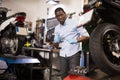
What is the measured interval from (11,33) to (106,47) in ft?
7.64

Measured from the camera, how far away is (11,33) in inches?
156

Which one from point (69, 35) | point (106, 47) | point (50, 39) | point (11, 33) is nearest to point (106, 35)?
point (106, 47)

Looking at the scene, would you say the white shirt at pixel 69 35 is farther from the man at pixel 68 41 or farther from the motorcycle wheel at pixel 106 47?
the motorcycle wheel at pixel 106 47

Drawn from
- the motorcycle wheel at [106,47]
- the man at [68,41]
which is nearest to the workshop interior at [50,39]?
the motorcycle wheel at [106,47]

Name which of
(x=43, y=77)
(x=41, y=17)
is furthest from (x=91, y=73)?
(x=41, y=17)

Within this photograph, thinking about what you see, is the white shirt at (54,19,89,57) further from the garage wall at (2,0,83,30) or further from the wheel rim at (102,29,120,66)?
the garage wall at (2,0,83,30)

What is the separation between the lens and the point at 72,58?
10.1 ft

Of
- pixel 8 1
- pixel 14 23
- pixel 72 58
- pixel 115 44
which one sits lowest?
pixel 72 58

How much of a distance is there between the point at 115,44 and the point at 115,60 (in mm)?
171

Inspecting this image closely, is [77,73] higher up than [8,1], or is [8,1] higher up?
[8,1]

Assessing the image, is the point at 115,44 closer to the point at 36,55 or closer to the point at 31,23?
the point at 36,55

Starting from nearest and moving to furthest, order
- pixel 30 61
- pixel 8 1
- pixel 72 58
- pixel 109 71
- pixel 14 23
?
pixel 109 71 → pixel 72 58 → pixel 14 23 → pixel 30 61 → pixel 8 1

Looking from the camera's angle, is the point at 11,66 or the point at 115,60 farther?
the point at 11,66

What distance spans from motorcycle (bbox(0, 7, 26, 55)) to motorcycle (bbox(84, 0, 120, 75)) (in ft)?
6.21
